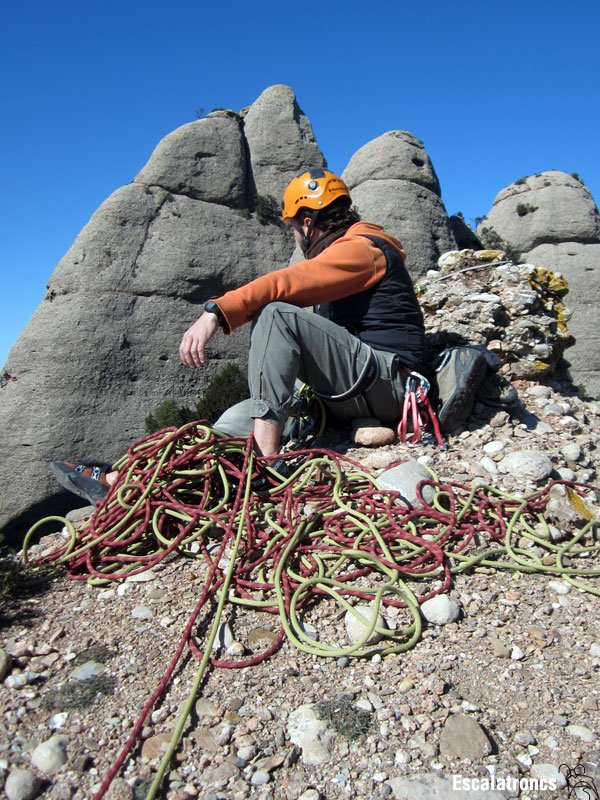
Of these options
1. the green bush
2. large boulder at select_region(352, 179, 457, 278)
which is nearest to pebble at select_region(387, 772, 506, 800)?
the green bush

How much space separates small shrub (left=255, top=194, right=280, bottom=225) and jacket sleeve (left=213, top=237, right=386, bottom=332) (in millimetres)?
10904

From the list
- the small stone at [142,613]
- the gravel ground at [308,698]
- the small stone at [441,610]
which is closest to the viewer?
the gravel ground at [308,698]

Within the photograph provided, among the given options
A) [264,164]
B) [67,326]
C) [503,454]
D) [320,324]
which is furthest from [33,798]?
[264,164]

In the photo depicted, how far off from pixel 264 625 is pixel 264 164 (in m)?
14.6

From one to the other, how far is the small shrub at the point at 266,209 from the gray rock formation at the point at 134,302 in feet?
0.43

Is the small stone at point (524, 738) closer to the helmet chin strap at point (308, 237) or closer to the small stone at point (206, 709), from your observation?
the small stone at point (206, 709)

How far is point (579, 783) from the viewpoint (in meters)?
1.65

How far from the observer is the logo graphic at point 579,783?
161 cm

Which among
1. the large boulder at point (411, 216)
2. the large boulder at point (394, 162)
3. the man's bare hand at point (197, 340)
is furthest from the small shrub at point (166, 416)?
the large boulder at point (394, 162)

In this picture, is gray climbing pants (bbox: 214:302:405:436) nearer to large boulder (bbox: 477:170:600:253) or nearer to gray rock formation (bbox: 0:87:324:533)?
gray rock formation (bbox: 0:87:324:533)

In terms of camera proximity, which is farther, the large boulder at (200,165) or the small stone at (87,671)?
the large boulder at (200,165)

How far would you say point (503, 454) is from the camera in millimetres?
3764

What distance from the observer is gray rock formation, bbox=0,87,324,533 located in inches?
436

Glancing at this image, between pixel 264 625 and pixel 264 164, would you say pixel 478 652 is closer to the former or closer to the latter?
pixel 264 625
